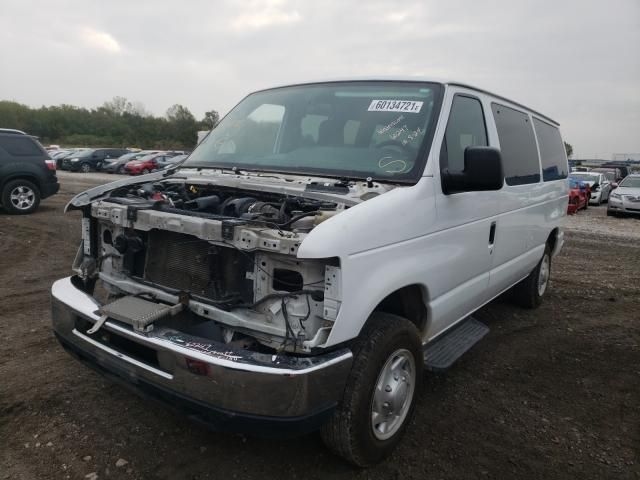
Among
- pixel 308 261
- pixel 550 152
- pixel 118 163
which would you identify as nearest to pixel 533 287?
pixel 550 152

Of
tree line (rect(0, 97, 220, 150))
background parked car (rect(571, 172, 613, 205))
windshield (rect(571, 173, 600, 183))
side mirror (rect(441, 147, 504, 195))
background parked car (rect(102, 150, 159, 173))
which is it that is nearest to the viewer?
side mirror (rect(441, 147, 504, 195))

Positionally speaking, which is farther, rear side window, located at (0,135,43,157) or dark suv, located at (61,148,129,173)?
dark suv, located at (61,148,129,173)

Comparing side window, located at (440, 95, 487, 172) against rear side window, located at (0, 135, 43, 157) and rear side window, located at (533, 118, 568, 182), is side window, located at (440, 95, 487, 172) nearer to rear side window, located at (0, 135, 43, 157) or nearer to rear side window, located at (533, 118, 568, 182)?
rear side window, located at (533, 118, 568, 182)

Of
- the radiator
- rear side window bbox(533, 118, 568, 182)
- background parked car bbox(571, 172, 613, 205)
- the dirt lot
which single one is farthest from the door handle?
background parked car bbox(571, 172, 613, 205)

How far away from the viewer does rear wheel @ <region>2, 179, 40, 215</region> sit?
11.1 m

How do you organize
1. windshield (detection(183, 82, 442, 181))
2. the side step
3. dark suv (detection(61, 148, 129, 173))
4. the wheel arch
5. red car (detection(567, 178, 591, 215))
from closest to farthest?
the wheel arch < windshield (detection(183, 82, 442, 181)) < the side step < red car (detection(567, 178, 591, 215)) < dark suv (detection(61, 148, 129, 173))

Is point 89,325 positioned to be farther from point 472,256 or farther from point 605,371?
point 605,371

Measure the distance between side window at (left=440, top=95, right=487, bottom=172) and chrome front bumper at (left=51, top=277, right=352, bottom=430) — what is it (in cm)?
159

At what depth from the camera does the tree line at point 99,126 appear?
6819cm

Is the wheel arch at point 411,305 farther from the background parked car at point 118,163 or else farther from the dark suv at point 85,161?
the dark suv at point 85,161

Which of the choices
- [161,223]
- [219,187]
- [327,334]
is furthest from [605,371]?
[161,223]

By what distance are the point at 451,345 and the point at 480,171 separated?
142 centimetres

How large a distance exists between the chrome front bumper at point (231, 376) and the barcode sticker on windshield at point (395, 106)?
1.75 m

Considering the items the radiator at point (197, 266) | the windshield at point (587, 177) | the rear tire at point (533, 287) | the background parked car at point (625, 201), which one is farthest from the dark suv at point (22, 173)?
the windshield at point (587, 177)
